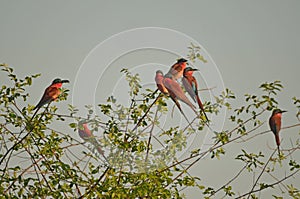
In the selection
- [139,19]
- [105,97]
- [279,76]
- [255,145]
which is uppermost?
[139,19]

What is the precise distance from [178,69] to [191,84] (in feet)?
0.24

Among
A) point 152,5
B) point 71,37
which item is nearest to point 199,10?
point 152,5

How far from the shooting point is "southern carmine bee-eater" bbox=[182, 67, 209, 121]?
4.85 feet

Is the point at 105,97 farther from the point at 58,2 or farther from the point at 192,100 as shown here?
the point at 58,2

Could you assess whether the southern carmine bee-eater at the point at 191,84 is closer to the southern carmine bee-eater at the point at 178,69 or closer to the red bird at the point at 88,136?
the southern carmine bee-eater at the point at 178,69

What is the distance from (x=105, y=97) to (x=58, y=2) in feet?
2.42

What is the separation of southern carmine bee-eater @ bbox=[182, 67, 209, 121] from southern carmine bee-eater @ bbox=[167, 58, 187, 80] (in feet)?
0.10

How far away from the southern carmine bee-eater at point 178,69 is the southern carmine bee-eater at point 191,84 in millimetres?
29

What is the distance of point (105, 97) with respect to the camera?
1.46 metres

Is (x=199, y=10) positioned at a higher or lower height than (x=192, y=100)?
higher

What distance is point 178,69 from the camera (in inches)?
57.0

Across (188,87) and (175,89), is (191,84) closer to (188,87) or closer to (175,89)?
(188,87)

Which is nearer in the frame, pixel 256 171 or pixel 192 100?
pixel 192 100

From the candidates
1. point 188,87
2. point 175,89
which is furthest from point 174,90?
point 188,87
